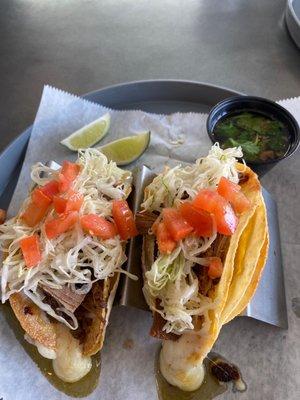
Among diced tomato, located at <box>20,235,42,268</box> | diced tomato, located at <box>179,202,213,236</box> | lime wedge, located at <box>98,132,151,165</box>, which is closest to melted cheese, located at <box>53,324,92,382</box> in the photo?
diced tomato, located at <box>20,235,42,268</box>

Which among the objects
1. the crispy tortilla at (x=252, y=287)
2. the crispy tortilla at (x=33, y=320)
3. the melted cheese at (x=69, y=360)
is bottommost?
the melted cheese at (x=69, y=360)

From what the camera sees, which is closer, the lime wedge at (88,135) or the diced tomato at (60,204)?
the diced tomato at (60,204)

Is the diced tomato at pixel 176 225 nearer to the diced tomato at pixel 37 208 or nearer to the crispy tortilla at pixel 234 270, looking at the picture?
the crispy tortilla at pixel 234 270

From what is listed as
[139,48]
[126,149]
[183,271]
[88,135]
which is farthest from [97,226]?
[139,48]

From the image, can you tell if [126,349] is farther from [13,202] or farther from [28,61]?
[28,61]

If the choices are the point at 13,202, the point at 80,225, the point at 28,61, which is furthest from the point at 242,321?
the point at 28,61

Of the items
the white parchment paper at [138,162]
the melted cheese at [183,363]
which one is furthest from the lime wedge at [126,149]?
the melted cheese at [183,363]
